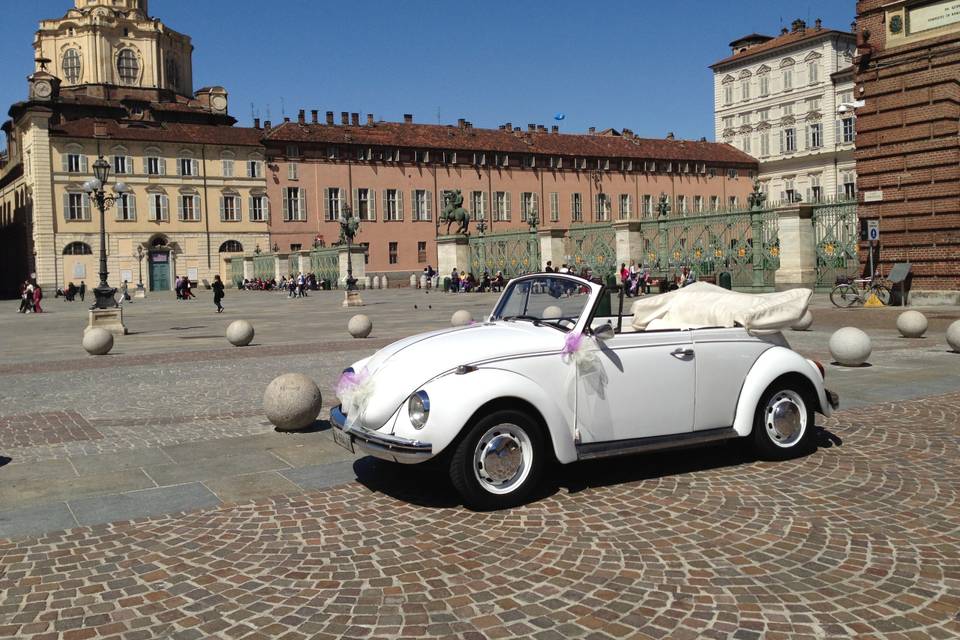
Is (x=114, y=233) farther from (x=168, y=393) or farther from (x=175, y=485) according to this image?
(x=175, y=485)

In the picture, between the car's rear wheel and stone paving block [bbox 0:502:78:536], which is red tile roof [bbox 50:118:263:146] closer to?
stone paving block [bbox 0:502:78:536]

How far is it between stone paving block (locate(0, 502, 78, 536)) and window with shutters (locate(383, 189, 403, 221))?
6441 centimetres

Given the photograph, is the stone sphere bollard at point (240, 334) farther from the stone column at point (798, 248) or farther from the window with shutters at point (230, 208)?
the window with shutters at point (230, 208)

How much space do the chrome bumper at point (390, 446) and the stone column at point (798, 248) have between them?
24.5m

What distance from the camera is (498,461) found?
5.35 metres

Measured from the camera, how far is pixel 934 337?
1475 centimetres

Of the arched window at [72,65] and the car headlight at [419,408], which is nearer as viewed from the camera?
the car headlight at [419,408]

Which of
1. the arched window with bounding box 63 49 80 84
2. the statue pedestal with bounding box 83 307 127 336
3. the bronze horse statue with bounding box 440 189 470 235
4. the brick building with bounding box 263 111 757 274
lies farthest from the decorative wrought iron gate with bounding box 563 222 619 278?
the arched window with bounding box 63 49 80 84

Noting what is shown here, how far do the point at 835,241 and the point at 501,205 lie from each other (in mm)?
48170

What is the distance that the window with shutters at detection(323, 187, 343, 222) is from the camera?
6750cm

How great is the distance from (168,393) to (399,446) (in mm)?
6320

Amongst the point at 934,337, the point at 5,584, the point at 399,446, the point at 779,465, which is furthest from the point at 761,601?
the point at 934,337

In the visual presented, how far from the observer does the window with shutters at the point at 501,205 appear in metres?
73.7

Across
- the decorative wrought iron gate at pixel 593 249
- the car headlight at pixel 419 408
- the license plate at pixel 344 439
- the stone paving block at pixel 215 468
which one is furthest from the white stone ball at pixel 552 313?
the decorative wrought iron gate at pixel 593 249
